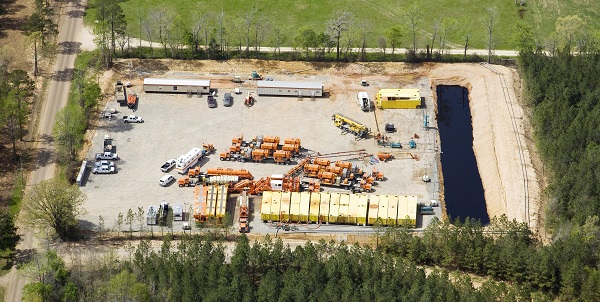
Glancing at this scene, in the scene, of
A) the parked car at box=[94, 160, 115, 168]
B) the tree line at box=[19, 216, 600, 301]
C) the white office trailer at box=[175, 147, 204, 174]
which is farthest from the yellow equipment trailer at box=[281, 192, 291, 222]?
the parked car at box=[94, 160, 115, 168]

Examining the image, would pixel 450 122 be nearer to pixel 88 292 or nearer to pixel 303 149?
pixel 303 149

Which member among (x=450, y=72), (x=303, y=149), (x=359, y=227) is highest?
(x=450, y=72)

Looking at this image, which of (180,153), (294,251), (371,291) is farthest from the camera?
(180,153)

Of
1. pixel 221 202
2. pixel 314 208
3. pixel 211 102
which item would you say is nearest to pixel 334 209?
pixel 314 208

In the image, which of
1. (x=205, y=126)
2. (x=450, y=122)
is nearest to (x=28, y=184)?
(x=205, y=126)

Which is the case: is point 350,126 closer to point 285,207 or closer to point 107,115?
point 285,207

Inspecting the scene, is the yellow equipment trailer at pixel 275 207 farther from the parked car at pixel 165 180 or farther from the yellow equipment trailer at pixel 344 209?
the parked car at pixel 165 180

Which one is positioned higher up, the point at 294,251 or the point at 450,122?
the point at 450,122
